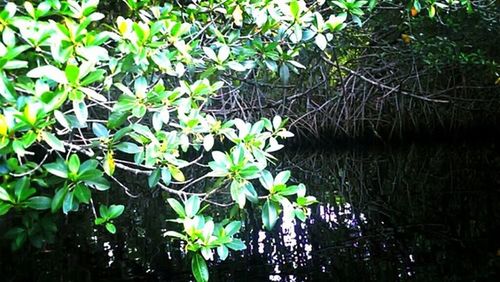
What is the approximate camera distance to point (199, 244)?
129 centimetres

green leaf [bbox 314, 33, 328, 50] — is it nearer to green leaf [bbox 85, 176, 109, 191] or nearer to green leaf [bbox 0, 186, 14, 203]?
green leaf [bbox 85, 176, 109, 191]

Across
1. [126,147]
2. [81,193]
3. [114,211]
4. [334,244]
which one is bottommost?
[334,244]

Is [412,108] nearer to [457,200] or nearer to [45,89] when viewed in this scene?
[457,200]

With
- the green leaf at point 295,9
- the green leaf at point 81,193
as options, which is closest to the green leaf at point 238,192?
the green leaf at point 81,193

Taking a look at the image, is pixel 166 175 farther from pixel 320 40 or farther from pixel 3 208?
pixel 320 40

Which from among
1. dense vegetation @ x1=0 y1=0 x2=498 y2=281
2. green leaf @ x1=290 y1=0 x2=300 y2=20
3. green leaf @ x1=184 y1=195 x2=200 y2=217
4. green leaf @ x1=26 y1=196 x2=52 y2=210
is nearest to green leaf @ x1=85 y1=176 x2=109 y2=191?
dense vegetation @ x1=0 y1=0 x2=498 y2=281

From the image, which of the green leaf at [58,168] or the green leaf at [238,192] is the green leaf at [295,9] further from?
the green leaf at [58,168]

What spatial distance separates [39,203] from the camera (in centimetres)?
131

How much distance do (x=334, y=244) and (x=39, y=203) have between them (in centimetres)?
193

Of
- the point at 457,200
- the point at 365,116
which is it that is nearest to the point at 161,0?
the point at 457,200

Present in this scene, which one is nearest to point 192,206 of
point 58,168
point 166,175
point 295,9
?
point 166,175

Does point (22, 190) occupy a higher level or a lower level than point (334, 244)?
higher

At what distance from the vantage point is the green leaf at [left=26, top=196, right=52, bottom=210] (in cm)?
130

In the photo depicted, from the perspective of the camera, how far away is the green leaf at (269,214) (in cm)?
137
